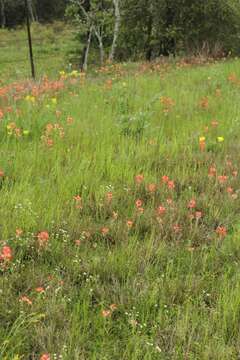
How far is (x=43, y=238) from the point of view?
2904 millimetres

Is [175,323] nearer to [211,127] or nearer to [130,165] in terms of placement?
[130,165]

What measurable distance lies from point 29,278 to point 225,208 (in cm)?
181

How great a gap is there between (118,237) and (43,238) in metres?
0.61

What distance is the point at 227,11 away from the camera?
1515cm

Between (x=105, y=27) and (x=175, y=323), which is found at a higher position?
(x=105, y=27)

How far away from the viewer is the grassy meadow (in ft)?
7.88

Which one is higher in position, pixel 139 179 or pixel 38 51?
pixel 139 179

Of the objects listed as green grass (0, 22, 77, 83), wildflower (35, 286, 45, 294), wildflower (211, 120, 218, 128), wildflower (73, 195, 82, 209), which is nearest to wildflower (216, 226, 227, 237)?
wildflower (73, 195, 82, 209)

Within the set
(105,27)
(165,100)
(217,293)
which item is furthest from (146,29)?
(217,293)

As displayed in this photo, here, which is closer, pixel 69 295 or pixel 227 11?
pixel 69 295

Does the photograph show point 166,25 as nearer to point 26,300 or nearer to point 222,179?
point 222,179

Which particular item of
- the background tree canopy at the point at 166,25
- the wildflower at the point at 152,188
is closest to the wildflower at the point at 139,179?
the wildflower at the point at 152,188

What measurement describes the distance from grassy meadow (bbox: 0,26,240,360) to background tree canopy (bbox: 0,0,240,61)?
9530 mm

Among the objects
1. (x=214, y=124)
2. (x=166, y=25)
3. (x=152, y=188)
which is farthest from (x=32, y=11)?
(x=152, y=188)
